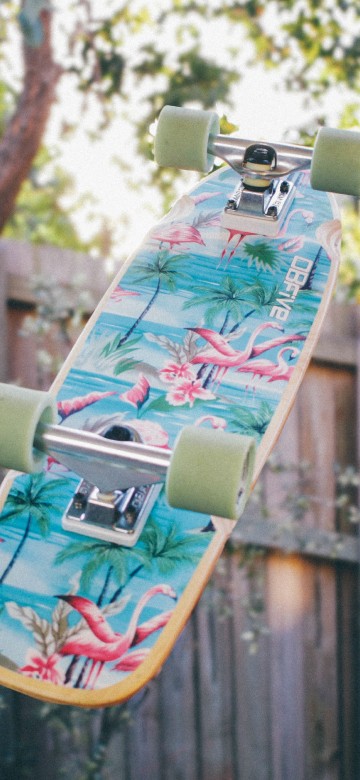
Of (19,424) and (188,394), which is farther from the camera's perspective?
(188,394)

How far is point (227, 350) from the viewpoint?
6.25 ft

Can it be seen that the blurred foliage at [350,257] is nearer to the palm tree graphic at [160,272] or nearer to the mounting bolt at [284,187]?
the mounting bolt at [284,187]

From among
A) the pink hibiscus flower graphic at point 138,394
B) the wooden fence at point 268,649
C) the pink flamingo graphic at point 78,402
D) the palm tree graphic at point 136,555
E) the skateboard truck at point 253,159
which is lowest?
the wooden fence at point 268,649

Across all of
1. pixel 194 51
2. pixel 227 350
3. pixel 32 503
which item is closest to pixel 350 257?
pixel 194 51

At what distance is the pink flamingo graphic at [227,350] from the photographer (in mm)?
1883

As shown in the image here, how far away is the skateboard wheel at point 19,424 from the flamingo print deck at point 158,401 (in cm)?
28

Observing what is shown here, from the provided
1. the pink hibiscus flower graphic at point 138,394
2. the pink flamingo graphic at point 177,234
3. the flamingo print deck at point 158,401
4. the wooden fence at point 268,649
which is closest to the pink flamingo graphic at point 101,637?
the flamingo print deck at point 158,401

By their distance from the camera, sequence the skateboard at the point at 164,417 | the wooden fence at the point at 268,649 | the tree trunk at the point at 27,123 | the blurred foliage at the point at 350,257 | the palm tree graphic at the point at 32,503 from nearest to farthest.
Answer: the skateboard at the point at 164,417, the palm tree graphic at the point at 32,503, the wooden fence at the point at 268,649, the tree trunk at the point at 27,123, the blurred foliage at the point at 350,257

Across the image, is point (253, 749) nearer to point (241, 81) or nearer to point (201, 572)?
point (201, 572)

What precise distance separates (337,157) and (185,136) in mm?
300

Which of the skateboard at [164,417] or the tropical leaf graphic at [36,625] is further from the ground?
the skateboard at [164,417]

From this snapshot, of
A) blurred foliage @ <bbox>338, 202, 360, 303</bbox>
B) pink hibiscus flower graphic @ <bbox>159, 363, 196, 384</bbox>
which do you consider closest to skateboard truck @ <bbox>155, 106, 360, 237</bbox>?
pink hibiscus flower graphic @ <bbox>159, 363, 196, 384</bbox>

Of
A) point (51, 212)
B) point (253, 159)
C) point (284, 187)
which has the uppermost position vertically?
point (253, 159)

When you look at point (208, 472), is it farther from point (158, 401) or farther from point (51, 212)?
point (51, 212)
